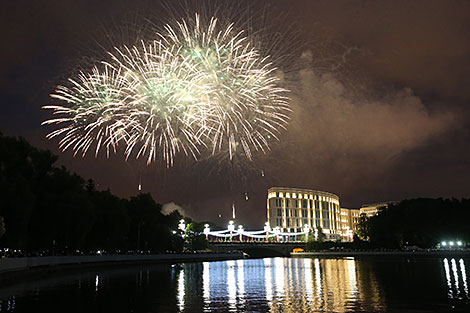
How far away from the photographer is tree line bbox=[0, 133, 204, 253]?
45.7m

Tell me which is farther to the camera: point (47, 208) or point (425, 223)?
point (425, 223)

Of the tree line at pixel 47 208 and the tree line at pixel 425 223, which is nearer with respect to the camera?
the tree line at pixel 47 208

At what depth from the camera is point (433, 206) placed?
10725cm

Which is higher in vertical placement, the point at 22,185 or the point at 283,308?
the point at 22,185

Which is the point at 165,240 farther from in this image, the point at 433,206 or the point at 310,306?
the point at 310,306

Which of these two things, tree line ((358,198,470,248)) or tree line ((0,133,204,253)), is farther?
tree line ((358,198,470,248))

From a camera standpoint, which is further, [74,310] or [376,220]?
[376,220]

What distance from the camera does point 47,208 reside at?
55.0 meters

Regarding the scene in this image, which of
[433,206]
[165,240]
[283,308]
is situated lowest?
[283,308]

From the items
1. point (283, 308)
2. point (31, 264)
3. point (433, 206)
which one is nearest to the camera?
point (283, 308)

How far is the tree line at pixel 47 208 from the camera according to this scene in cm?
4569

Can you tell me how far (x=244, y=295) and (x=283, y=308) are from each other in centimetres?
588

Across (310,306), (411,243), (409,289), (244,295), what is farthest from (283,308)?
(411,243)

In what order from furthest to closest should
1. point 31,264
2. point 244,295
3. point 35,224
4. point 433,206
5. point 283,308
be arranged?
point 433,206 → point 35,224 → point 31,264 → point 244,295 → point 283,308
